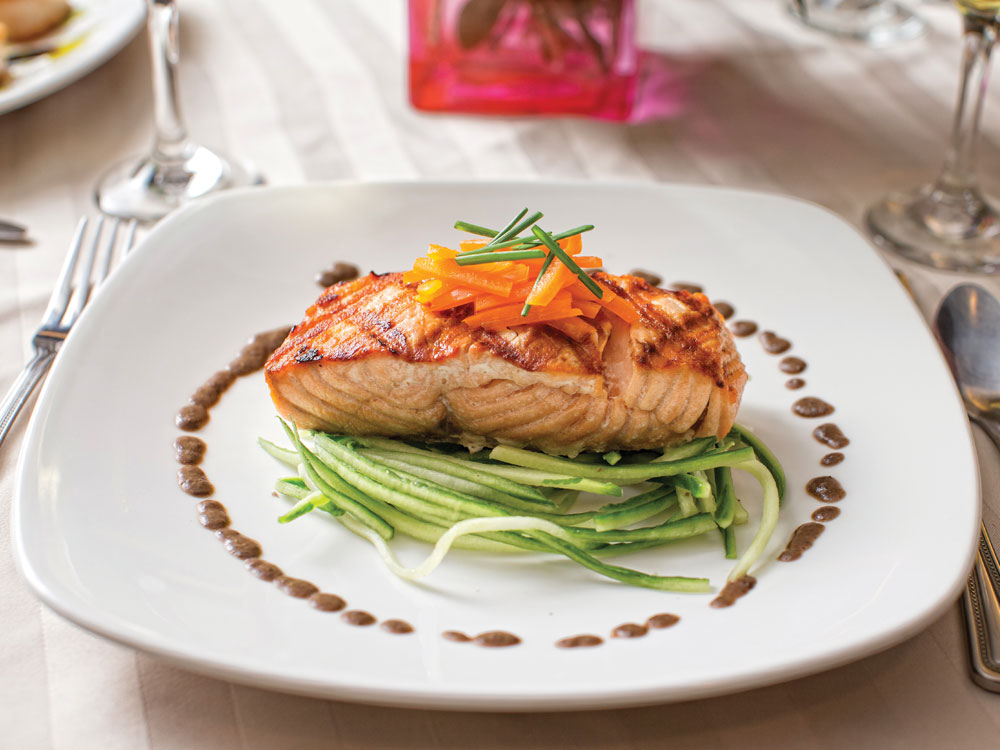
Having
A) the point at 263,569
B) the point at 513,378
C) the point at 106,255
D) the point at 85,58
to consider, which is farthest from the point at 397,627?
the point at 85,58

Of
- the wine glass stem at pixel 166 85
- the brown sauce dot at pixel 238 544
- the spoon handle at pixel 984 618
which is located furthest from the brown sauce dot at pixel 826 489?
the wine glass stem at pixel 166 85

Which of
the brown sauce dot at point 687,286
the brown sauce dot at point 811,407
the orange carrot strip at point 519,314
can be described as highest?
the orange carrot strip at point 519,314

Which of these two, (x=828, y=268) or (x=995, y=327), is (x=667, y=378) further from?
(x=995, y=327)

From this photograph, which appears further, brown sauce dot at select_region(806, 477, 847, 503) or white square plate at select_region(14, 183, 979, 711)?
brown sauce dot at select_region(806, 477, 847, 503)

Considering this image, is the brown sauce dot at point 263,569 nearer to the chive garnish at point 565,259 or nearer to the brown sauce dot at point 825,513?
the chive garnish at point 565,259

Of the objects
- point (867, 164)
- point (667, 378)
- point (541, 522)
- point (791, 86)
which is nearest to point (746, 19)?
point (791, 86)

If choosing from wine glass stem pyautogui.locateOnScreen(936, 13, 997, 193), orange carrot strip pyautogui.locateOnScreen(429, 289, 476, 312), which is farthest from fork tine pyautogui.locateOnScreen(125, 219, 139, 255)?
wine glass stem pyautogui.locateOnScreen(936, 13, 997, 193)

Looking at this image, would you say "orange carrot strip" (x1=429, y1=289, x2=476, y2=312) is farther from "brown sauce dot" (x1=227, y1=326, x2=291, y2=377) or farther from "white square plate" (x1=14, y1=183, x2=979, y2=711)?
"brown sauce dot" (x1=227, y1=326, x2=291, y2=377)
